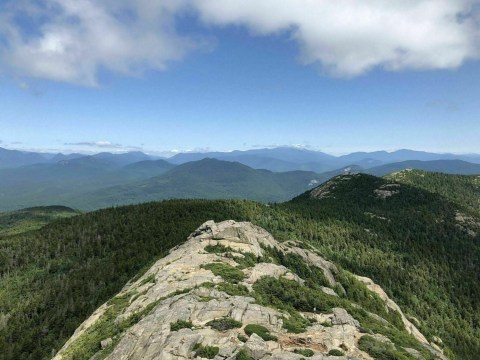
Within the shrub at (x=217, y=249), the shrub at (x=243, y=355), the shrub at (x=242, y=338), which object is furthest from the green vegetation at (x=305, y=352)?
the shrub at (x=217, y=249)

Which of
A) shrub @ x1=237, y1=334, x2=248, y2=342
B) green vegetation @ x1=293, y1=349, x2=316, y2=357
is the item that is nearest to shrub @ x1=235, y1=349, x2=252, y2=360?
shrub @ x1=237, y1=334, x2=248, y2=342

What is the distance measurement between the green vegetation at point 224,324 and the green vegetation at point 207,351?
629 centimetres

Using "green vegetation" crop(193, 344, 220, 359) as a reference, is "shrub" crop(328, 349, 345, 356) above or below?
below

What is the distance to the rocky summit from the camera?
129ft

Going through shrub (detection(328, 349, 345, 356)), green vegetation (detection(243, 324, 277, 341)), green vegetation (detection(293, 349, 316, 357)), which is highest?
green vegetation (detection(293, 349, 316, 357))

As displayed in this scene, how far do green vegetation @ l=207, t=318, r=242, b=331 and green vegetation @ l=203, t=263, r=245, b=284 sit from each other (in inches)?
868

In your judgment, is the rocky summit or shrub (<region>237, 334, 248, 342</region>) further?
shrub (<region>237, 334, 248, 342</region>)

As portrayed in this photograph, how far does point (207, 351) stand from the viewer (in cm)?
3644

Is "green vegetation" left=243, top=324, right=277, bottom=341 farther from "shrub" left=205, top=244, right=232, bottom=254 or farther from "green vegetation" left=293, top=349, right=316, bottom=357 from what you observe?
"shrub" left=205, top=244, right=232, bottom=254

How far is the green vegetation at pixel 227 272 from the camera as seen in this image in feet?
229

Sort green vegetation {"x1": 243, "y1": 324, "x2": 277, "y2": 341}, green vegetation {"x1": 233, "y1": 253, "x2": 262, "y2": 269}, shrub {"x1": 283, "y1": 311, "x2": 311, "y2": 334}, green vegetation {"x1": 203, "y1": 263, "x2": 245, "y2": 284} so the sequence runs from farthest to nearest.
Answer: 1. green vegetation {"x1": 233, "y1": 253, "x2": 262, "y2": 269}
2. green vegetation {"x1": 203, "y1": 263, "x2": 245, "y2": 284}
3. shrub {"x1": 283, "y1": 311, "x2": 311, "y2": 334}
4. green vegetation {"x1": 243, "y1": 324, "x2": 277, "y2": 341}

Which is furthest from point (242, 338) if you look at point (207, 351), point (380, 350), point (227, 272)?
point (227, 272)

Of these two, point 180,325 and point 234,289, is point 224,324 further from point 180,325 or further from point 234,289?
point 234,289

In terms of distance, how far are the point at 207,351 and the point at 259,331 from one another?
8.20 metres
